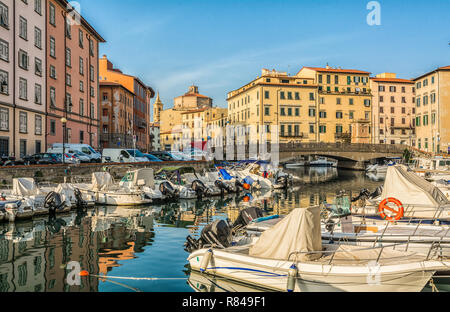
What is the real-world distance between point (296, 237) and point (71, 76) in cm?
4267

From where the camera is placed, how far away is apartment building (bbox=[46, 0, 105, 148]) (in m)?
42.3

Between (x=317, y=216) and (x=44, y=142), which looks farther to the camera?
(x=44, y=142)

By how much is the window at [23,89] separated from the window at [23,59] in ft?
4.01

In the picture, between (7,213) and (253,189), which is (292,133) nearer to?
(253,189)

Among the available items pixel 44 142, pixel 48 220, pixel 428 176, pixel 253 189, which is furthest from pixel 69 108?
pixel 428 176

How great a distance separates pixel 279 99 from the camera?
82.1m

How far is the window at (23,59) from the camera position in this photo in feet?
120

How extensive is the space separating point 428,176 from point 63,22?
1651 inches

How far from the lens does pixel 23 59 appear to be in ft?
122

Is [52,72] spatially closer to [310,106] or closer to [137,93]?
[137,93]

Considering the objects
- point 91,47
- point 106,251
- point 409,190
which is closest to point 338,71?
point 91,47

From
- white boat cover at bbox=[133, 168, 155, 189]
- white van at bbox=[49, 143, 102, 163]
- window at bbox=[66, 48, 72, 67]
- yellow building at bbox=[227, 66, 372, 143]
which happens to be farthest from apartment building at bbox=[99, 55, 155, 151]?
white boat cover at bbox=[133, 168, 155, 189]

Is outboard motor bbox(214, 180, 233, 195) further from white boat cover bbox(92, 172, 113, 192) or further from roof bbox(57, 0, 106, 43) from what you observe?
roof bbox(57, 0, 106, 43)

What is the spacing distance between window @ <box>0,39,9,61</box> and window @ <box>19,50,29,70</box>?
1.88 m
